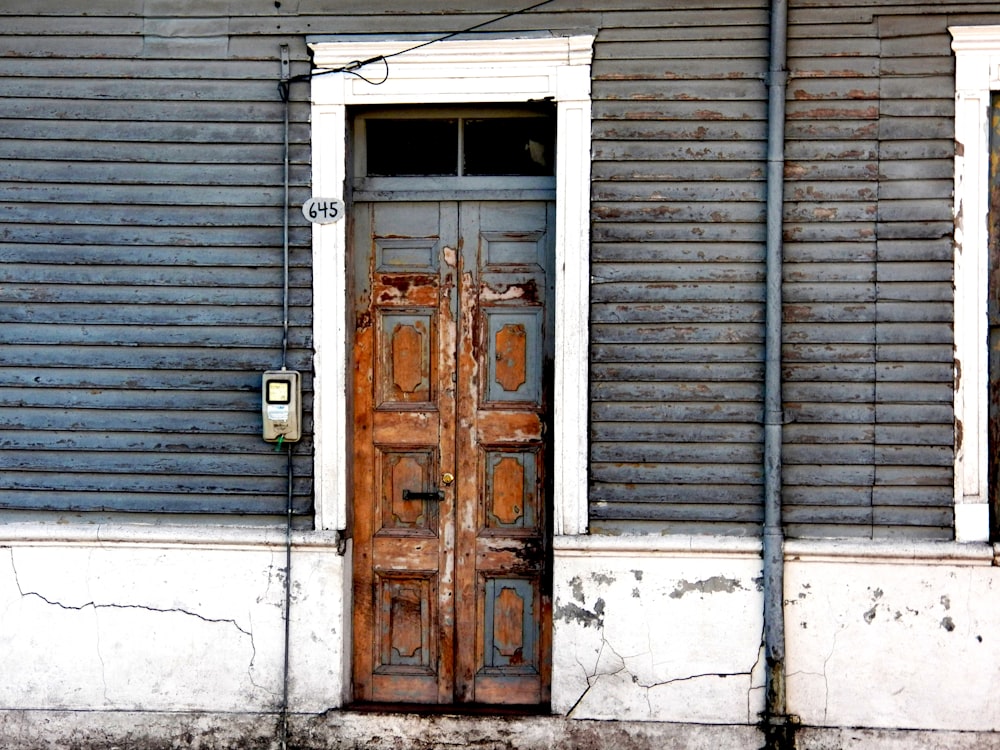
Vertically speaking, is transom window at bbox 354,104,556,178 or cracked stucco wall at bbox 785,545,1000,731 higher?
transom window at bbox 354,104,556,178

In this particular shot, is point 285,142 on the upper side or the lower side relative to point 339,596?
upper

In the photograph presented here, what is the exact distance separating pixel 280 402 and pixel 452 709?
1.69m

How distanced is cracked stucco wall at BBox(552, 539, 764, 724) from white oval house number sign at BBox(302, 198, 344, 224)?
1864mm

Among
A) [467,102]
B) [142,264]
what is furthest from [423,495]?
[467,102]

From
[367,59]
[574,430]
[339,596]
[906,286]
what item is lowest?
[339,596]

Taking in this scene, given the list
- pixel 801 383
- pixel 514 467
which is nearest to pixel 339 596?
pixel 514 467

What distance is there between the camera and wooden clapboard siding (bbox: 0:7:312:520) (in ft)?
16.5

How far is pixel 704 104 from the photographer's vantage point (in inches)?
192

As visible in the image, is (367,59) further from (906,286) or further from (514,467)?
(906,286)

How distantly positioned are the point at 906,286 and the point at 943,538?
114cm

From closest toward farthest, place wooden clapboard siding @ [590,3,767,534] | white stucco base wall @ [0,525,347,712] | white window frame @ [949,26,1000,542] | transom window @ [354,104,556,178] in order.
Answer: white window frame @ [949,26,1000,542] → wooden clapboard siding @ [590,3,767,534] → white stucco base wall @ [0,525,347,712] → transom window @ [354,104,556,178]

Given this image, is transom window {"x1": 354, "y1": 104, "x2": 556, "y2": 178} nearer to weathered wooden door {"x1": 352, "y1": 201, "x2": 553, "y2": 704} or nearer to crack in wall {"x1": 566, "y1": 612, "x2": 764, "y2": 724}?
weathered wooden door {"x1": 352, "y1": 201, "x2": 553, "y2": 704}

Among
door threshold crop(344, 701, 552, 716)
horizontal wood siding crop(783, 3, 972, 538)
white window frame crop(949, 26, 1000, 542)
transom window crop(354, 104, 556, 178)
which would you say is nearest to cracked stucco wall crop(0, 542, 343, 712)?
door threshold crop(344, 701, 552, 716)

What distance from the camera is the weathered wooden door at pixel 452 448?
16.8ft
